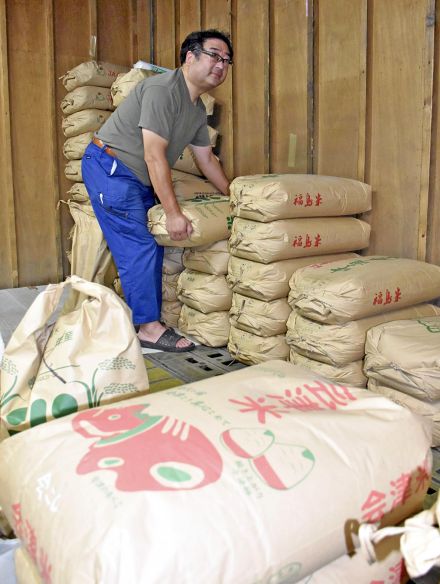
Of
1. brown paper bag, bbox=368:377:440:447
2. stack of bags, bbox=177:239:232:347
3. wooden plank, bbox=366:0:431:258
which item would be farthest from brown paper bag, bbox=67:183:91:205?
brown paper bag, bbox=368:377:440:447

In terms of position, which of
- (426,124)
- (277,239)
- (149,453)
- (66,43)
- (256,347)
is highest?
(66,43)

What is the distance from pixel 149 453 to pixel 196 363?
1669mm

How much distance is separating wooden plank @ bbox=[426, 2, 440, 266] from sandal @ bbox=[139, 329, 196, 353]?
1.18 meters

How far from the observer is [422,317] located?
6.62 ft

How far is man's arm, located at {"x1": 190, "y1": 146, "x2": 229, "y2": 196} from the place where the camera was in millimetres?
2889

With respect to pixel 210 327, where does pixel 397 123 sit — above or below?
above

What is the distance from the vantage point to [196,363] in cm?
250

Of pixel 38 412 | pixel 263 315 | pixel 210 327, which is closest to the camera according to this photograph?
pixel 38 412

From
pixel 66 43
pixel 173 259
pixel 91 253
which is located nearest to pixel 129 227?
pixel 173 259

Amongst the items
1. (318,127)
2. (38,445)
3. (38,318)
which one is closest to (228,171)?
(318,127)

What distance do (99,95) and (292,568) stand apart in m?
3.49

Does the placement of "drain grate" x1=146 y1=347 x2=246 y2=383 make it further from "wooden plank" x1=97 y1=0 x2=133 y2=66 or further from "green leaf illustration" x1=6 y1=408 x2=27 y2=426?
"wooden plank" x1=97 y1=0 x2=133 y2=66

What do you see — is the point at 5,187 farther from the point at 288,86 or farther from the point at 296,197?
the point at 296,197

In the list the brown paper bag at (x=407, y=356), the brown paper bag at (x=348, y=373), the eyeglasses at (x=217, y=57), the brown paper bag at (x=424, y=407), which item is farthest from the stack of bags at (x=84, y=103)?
the brown paper bag at (x=424, y=407)
